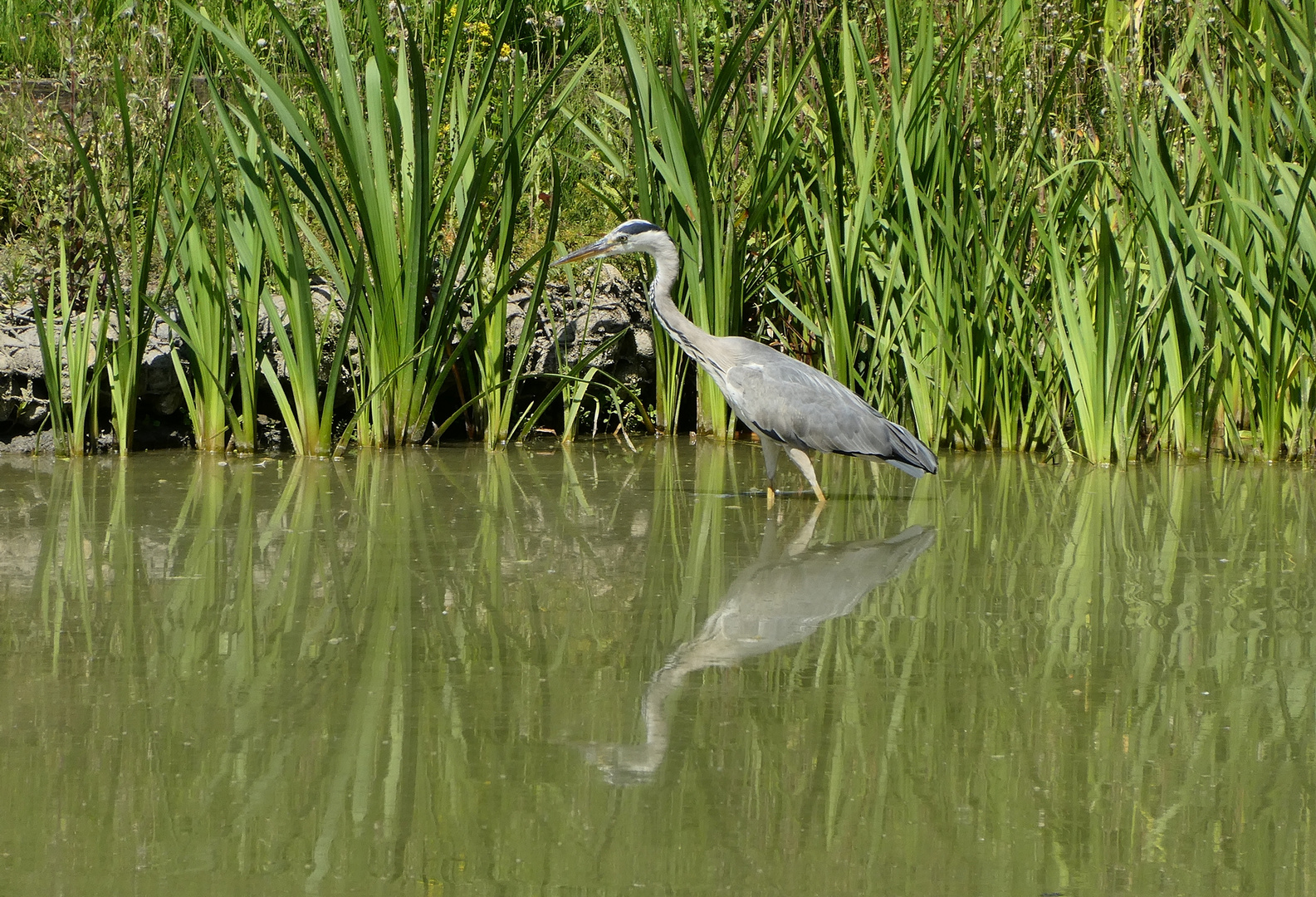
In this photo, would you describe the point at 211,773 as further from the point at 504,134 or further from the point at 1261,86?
the point at 1261,86

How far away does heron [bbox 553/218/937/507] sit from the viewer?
4977 millimetres

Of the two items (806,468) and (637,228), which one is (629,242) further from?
(806,468)

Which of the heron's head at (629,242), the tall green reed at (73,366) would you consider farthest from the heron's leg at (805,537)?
the tall green reed at (73,366)

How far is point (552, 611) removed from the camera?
10.9ft

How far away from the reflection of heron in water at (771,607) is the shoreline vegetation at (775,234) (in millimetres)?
1501

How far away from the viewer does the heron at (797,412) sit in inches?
196

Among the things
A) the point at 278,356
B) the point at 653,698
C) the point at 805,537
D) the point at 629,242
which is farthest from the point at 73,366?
the point at 653,698

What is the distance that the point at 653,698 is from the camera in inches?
105

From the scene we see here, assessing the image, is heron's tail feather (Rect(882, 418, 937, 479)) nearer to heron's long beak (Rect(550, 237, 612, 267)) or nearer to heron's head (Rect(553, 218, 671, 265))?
heron's head (Rect(553, 218, 671, 265))

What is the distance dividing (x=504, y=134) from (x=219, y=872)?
399 cm

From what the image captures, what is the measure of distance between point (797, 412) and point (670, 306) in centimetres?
83

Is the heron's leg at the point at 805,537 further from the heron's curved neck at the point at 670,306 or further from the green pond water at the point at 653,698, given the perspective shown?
the heron's curved neck at the point at 670,306

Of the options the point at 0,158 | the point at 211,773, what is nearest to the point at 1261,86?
the point at 211,773

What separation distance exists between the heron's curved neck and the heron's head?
2 centimetres
